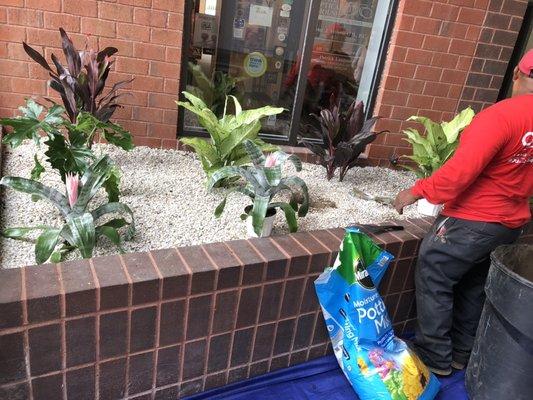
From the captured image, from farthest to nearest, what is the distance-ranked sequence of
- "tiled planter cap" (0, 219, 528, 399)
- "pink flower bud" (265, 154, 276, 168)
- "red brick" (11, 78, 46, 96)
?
A: "red brick" (11, 78, 46, 96) → "pink flower bud" (265, 154, 276, 168) → "tiled planter cap" (0, 219, 528, 399)

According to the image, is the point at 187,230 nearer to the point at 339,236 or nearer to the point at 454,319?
the point at 339,236

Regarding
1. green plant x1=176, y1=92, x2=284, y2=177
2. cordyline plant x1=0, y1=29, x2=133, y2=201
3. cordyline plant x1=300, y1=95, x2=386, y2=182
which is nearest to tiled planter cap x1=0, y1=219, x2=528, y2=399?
cordyline plant x1=0, y1=29, x2=133, y2=201

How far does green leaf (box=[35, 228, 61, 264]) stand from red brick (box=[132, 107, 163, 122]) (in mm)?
1699

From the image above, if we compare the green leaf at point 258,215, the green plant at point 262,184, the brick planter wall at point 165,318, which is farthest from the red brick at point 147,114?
the brick planter wall at point 165,318

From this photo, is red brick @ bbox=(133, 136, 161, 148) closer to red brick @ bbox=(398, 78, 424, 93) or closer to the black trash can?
red brick @ bbox=(398, 78, 424, 93)

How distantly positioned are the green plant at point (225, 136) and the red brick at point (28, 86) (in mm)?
1175

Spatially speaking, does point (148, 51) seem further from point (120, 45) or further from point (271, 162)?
point (271, 162)

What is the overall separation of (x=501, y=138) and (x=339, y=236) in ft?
2.89

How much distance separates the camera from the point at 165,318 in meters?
1.85

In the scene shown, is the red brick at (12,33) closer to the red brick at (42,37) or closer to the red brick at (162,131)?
the red brick at (42,37)

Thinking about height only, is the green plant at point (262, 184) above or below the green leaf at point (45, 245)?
above

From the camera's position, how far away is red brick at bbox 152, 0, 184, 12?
10.5 feet

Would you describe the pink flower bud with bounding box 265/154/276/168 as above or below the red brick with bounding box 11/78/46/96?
below

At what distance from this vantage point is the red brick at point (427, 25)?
378 cm
